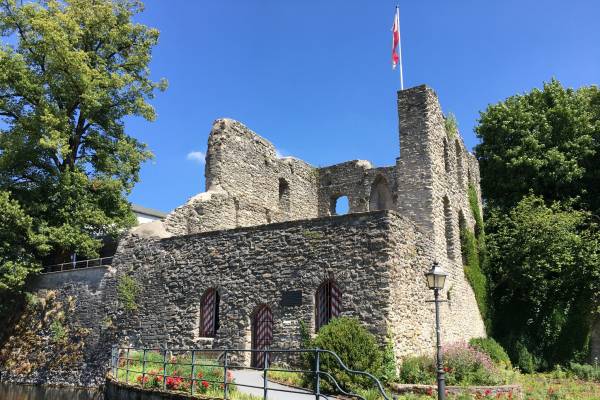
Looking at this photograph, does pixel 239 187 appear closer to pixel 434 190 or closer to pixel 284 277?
pixel 284 277

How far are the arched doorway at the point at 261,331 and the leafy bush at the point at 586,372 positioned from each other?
1338 centimetres

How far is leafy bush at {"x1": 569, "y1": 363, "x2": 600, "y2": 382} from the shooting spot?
854 inches

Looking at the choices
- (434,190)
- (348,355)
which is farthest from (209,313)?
(434,190)

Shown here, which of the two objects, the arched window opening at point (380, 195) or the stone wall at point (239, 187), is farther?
the arched window opening at point (380, 195)

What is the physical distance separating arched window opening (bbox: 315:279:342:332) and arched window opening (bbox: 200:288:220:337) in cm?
382

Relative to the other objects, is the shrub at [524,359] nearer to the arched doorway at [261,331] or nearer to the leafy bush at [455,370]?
the leafy bush at [455,370]

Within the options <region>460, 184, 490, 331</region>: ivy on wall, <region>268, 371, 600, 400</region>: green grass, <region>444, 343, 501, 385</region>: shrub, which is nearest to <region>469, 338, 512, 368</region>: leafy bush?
<region>268, 371, 600, 400</region>: green grass

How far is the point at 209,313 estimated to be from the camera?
59.1ft

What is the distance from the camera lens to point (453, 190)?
23609 millimetres

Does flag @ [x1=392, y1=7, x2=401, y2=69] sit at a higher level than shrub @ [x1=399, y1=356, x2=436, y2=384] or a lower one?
higher

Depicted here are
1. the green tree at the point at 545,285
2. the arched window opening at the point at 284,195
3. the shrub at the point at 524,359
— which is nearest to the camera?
the shrub at the point at 524,359

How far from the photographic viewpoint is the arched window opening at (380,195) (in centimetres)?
2855

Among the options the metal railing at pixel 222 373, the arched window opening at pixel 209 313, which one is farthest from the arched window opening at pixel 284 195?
the metal railing at pixel 222 373

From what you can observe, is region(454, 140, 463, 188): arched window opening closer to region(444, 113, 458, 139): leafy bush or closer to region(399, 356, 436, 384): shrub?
region(444, 113, 458, 139): leafy bush
